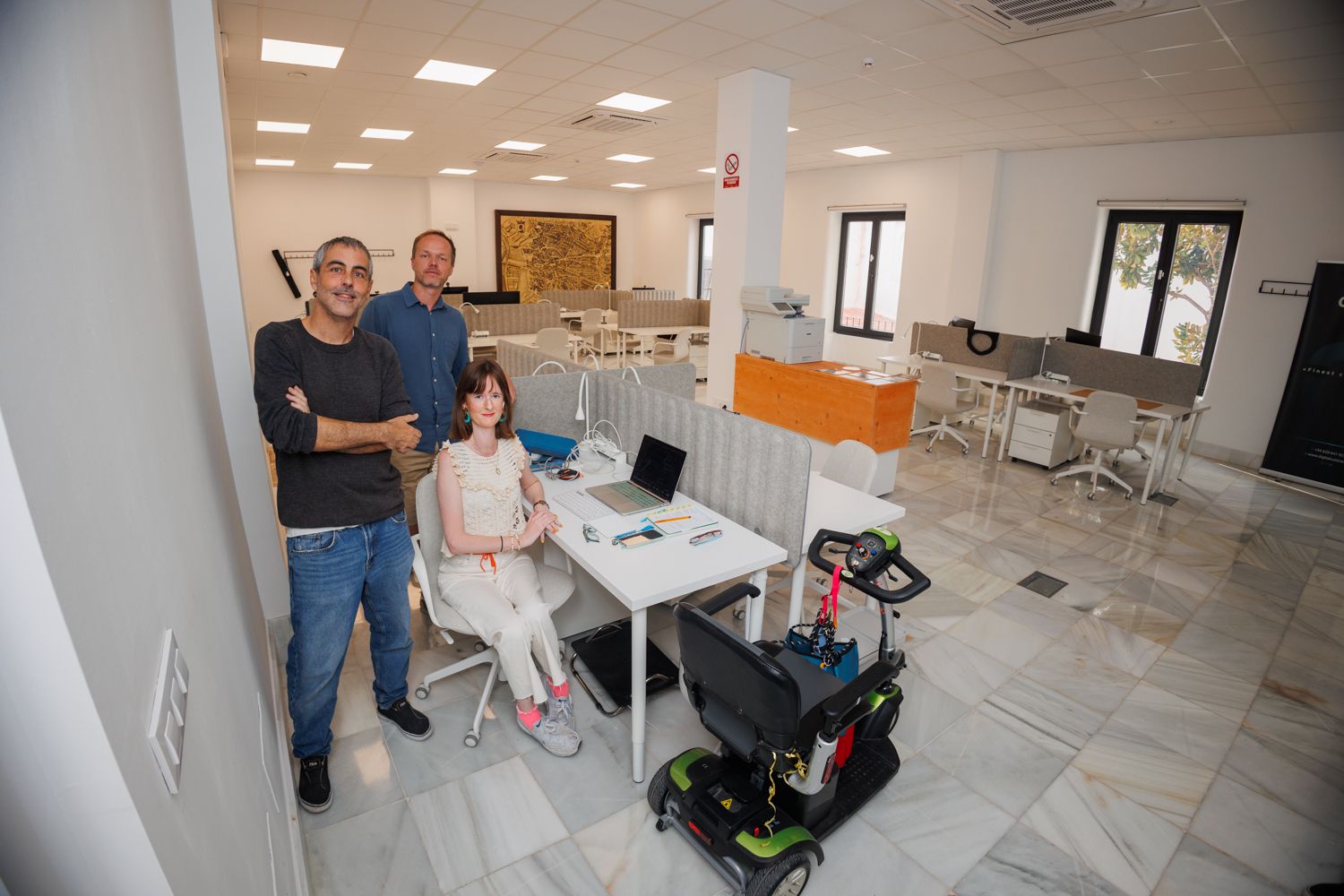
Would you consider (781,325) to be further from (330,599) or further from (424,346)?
(330,599)

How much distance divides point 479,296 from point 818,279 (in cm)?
544

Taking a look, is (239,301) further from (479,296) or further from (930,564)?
(479,296)

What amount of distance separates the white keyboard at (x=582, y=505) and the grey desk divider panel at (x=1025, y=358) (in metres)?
5.11

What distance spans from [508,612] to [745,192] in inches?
162

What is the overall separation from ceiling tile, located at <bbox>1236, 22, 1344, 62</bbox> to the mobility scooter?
159 inches

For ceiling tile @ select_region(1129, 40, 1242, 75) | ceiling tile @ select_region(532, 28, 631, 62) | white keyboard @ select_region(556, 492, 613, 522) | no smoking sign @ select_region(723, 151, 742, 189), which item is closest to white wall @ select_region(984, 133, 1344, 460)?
ceiling tile @ select_region(1129, 40, 1242, 75)

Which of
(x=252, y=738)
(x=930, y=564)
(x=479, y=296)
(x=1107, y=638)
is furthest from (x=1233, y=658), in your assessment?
(x=479, y=296)

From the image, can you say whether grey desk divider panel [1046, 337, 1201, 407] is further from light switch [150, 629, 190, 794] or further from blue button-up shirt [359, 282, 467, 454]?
light switch [150, 629, 190, 794]

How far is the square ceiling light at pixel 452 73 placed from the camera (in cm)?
494

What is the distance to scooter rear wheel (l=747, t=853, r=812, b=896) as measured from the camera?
181cm

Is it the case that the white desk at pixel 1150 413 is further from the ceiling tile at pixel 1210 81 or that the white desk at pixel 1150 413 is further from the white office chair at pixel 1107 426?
the ceiling tile at pixel 1210 81

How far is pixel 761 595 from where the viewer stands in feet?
7.86

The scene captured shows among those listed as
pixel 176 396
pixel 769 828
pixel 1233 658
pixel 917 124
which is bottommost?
pixel 1233 658

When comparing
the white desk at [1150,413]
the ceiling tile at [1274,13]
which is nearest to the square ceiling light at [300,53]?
the ceiling tile at [1274,13]
